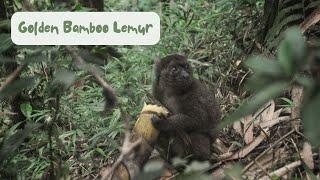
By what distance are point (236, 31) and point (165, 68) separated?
5.12 feet

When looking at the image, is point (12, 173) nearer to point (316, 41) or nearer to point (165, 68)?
point (165, 68)

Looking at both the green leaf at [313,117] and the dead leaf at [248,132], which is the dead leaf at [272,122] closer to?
the dead leaf at [248,132]

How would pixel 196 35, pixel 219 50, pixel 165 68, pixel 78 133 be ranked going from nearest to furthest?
pixel 78 133, pixel 165 68, pixel 219 50, pixel 196 35

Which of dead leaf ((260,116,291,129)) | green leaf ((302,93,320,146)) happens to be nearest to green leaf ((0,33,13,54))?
green leaf ((302,93,320,146))

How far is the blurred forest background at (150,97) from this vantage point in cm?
294

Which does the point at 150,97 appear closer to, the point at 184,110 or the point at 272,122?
the point at 184,110

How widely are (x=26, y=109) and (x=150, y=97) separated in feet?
4.50

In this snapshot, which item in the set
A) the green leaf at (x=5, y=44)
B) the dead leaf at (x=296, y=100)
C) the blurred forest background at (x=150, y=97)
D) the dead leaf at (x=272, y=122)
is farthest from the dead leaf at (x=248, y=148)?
the green leaf at (x=5, y=44)

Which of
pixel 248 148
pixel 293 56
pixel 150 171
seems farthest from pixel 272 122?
pixel 293 56

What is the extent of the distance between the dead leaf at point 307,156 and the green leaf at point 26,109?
2273 millimetres

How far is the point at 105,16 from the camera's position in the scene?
280 centimetres

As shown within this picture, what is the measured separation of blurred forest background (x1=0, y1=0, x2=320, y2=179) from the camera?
294 centimetres

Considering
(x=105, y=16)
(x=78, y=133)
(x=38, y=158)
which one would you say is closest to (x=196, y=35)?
(x=78, y=133)

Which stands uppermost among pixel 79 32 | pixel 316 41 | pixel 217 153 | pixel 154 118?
pixel 79 32
